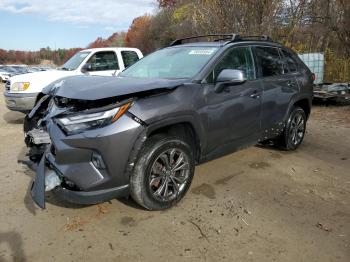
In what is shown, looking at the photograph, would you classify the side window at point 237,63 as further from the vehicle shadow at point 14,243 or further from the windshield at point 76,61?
the windshield at point 76,61

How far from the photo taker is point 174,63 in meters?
4.60

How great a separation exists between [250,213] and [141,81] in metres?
1.75

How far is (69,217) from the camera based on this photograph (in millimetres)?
3740

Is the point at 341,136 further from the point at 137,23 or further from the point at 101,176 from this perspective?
the point at 137,23

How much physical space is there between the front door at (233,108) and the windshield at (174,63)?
215 mm

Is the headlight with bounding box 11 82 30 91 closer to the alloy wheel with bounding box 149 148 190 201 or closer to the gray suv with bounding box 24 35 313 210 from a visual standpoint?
the gray suv with bounding box 24 35 313 210

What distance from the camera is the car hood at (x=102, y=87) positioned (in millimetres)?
3383

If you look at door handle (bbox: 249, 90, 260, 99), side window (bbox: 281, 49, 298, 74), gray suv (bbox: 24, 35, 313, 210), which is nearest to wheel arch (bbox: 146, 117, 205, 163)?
gray suv (bbox: 24, 35, 313, 210)

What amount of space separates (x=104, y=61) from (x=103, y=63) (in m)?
0.07

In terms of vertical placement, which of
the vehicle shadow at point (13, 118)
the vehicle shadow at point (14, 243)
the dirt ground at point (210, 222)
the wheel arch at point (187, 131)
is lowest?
the vehicle shadow at point (14, 243)

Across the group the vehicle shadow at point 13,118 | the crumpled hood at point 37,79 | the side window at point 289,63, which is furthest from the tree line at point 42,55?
the side window at point 289,63

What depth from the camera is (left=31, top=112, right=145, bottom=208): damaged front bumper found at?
10.6 feet

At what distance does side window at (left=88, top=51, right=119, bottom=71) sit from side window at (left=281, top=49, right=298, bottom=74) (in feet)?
17.3

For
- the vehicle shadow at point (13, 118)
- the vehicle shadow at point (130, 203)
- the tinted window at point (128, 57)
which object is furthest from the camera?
the tinted window at point (128, 57)
